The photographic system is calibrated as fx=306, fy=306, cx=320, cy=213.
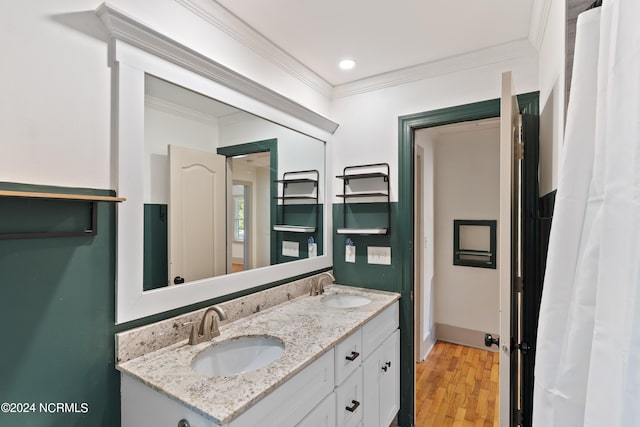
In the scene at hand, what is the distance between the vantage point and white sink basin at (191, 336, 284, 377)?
1317 mm

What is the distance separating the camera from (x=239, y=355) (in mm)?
1419

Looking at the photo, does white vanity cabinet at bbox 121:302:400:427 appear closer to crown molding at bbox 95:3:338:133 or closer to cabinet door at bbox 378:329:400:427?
cabinet door at bbox 378:329:400:427

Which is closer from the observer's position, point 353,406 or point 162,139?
point 162,139

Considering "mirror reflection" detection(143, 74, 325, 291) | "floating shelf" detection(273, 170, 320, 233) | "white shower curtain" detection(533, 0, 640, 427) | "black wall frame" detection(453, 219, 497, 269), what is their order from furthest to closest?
"black wall frame" detection(453, 219, 497, 269) → "floating shelf" detection(273, 170, 320, 233) → "mirror reflection" detection(143, 74, 325, 291) → "white shower curtain" detection(533, 0, 640, 427)

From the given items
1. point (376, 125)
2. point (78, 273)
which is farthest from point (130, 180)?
point (376, 125)

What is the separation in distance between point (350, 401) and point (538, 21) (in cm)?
213

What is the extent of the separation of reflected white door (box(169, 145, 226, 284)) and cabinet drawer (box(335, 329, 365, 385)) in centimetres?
72

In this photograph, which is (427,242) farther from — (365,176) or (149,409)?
(149,409)

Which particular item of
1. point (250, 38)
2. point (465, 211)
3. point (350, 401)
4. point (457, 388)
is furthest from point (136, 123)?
point (465, 211)

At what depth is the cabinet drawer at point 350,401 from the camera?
1432 millimetres

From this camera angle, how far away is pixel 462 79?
6.59 feet

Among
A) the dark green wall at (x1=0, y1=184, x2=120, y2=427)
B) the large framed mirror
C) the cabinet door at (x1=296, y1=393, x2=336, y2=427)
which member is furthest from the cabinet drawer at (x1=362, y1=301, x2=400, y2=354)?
the dark green wall at (x1=0, y1=184, x2=120, y2=427)

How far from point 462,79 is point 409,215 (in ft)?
3.13

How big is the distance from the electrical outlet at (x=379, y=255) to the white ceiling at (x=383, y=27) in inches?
50.8
